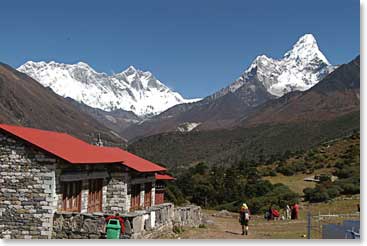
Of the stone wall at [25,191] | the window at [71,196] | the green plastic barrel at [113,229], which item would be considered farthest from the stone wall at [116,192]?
the green plastic barrel at [113,229]

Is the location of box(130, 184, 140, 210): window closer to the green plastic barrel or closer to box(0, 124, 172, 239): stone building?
box(0, 124, 172, 239): stone building

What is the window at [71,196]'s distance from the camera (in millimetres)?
18156

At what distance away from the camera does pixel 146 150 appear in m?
156

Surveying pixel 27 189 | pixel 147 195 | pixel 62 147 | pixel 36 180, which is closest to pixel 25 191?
pixel 27 189

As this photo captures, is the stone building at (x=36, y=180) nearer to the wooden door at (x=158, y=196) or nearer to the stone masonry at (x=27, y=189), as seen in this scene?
the stone masonry at (x=27, y=189)

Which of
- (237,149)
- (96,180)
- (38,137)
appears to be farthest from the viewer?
(237,149)

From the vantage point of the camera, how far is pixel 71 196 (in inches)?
738

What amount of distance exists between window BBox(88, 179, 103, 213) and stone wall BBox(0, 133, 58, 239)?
3.70m

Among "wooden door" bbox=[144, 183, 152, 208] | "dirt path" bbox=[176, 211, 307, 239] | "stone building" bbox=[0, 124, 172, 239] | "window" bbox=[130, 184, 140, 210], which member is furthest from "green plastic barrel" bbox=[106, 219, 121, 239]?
"wooden door" bbox=[144, 183, 152, 208]

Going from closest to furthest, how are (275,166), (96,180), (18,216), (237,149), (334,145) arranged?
(18,216) → (96,180) → (275,166) → (334,145) → (237,149)

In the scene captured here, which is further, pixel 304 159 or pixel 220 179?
pixel 304 159

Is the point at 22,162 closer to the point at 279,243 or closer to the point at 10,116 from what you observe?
the point at 279,243

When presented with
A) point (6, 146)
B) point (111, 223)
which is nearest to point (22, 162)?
point (6, 146)

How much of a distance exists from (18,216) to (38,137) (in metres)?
2.84
